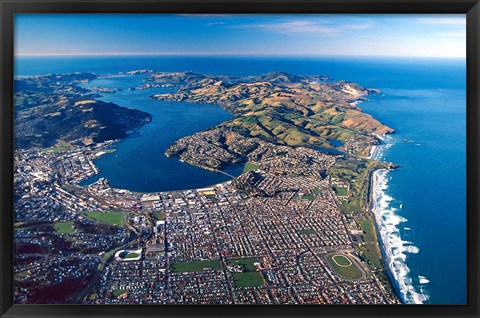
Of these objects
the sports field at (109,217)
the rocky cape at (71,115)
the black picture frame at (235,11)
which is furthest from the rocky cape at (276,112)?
the black picture frame at (235,11)

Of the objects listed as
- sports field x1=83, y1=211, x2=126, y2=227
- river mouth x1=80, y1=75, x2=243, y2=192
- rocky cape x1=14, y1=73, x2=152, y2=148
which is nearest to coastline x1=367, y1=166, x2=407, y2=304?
river mouth x1=80, y1=75, x2=243, y2=192

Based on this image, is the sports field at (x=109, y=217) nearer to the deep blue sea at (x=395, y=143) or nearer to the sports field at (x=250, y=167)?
the deep blue sea at (x=395, y=143)

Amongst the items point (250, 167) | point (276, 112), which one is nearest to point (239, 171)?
point (250, 167)

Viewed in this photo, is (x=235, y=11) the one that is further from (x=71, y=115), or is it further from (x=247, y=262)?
(x=71, y=115)

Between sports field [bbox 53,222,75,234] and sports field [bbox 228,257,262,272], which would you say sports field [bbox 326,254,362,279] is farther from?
sports field [bbox 53,222,75,234]

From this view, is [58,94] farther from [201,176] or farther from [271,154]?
[271,154]

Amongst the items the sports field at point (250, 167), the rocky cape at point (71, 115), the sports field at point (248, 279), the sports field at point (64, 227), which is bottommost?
the sports field at point (248, 279)

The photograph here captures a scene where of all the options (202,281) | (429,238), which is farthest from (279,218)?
(429,238)
